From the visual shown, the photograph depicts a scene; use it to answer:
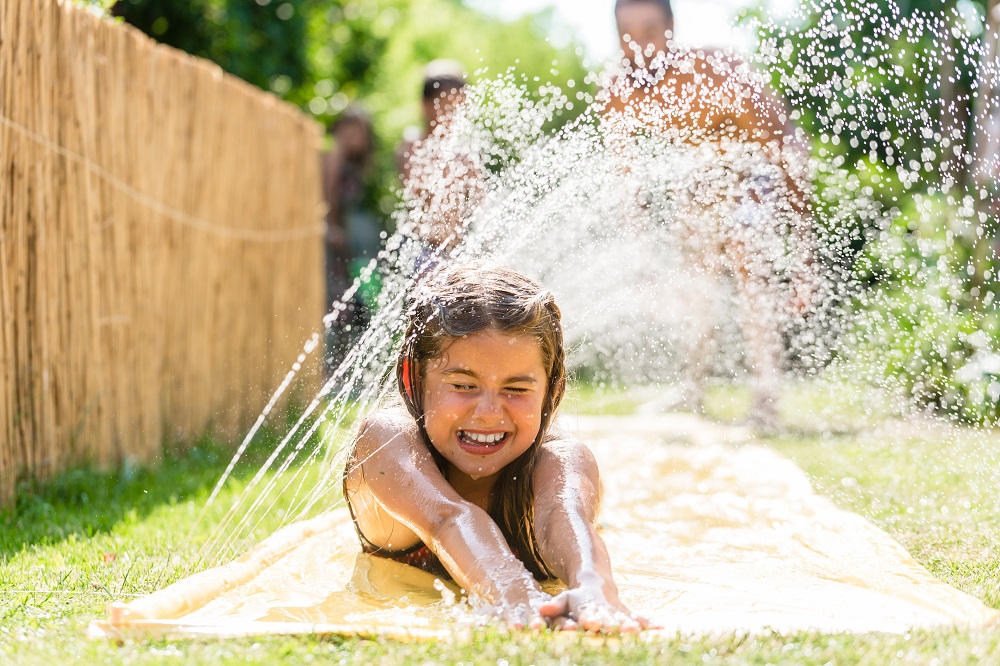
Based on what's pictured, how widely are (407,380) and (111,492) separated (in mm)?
1629

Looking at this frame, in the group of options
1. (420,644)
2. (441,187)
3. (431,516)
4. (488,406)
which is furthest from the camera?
(441,187)

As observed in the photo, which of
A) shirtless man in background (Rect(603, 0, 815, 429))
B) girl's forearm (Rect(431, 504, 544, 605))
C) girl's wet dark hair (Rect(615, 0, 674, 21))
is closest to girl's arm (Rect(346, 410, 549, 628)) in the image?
girl's forearm (Rect(431, 504, 544, 605))

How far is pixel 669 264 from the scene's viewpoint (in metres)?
6.00

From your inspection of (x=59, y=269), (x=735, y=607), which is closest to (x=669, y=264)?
(x=59, y=269)

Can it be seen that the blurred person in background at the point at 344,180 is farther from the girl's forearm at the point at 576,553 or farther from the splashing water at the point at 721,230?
the girl's forearm at the point at 576,553

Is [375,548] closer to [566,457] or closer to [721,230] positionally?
[566,457]

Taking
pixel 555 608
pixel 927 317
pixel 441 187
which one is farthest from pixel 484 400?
pixel 927 317

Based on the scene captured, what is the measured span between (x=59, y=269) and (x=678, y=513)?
Answer: 246cm

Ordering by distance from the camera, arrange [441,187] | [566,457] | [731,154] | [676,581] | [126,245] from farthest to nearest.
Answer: [731,154], [441,187], [126,245], [676,581], [566,457]

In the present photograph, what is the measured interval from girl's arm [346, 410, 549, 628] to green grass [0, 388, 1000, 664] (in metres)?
0.20

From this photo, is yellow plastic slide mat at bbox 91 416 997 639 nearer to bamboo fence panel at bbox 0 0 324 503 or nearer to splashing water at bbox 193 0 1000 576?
splashing water at bbox 193 0 1000 576

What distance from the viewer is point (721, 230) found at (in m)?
5.54

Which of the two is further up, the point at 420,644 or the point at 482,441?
the point at 482,441

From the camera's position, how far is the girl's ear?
271 centimetres
